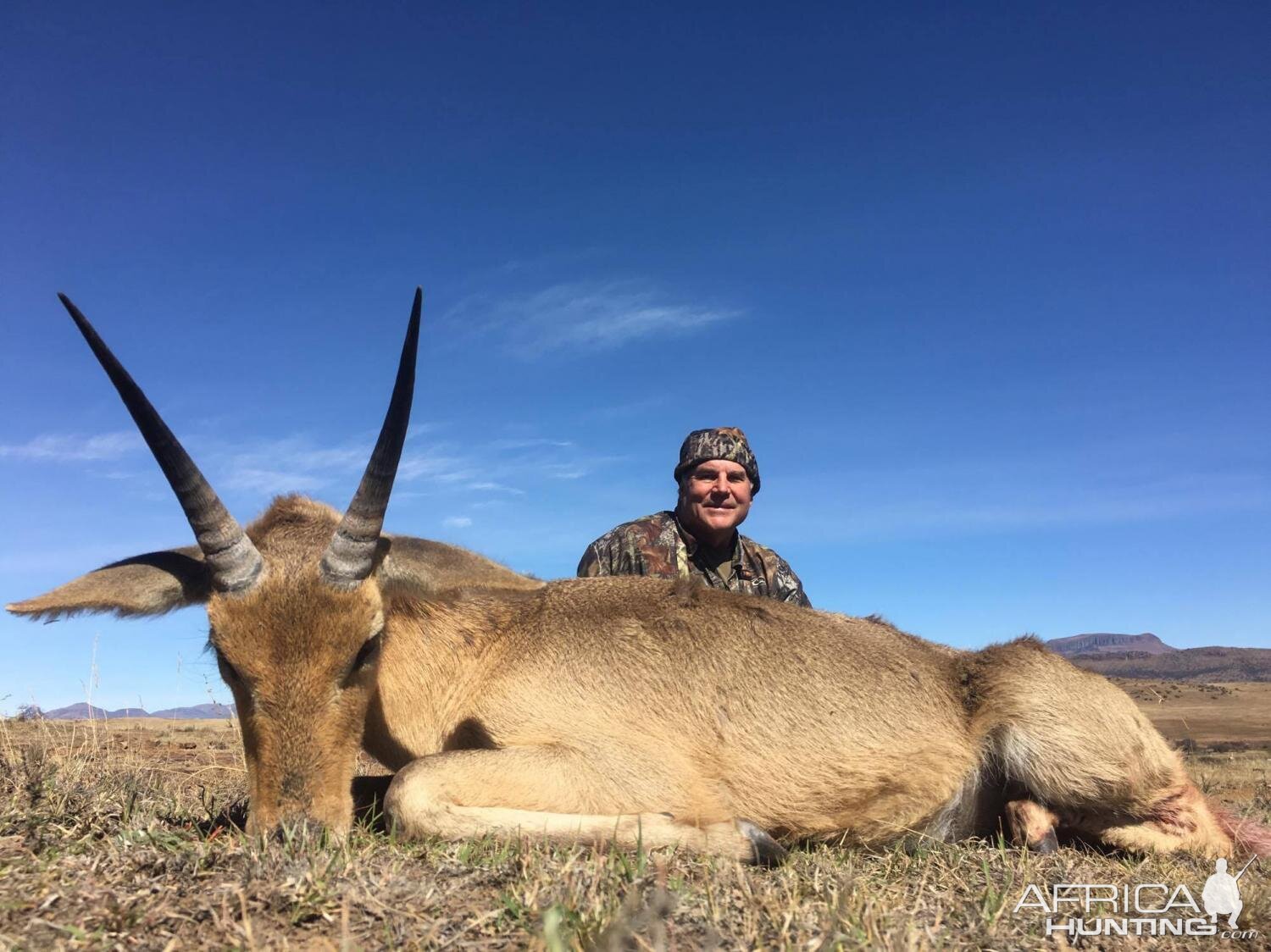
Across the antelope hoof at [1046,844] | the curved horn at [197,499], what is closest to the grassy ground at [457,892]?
the antelope hoof at [1046,844]

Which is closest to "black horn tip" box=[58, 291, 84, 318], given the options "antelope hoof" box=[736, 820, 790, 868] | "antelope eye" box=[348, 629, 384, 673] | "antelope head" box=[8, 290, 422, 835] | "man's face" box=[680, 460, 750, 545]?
"antelope head" box=[8, 290, 422, 835]

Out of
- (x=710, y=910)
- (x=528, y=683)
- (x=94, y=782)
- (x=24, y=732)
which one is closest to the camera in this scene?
(x=710, y=910)

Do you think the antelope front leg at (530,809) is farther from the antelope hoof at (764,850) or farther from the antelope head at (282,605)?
the antelope head at (282,605)

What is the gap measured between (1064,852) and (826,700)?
1.88 metres

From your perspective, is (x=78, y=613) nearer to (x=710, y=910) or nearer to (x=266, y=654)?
(x=266, y=654)

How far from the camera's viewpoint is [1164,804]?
21.0 feet

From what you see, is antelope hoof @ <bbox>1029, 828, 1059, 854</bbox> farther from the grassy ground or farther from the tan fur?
the grassy ground

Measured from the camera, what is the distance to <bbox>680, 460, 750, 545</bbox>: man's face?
11.2 metres

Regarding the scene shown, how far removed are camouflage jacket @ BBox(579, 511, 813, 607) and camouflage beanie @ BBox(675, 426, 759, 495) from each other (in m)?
0.77

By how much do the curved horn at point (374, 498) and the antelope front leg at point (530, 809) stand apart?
47.0 inches

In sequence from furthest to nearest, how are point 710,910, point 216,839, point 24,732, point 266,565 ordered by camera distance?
1. point 24,732
2. point 266,565
3. point 216,839
4. point 710,910

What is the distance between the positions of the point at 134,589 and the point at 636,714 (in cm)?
318

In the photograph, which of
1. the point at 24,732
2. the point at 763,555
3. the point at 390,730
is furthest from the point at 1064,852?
the point at 24,732

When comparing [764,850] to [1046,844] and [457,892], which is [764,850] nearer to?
[457,892]
